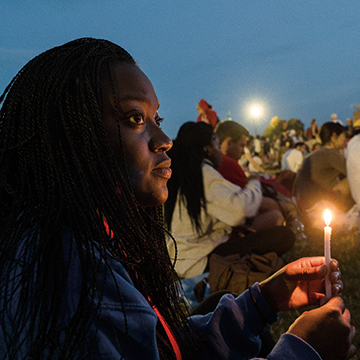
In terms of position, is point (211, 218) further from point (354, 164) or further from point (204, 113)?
point (204, 113)

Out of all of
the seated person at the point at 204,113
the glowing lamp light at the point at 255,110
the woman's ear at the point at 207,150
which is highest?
the glowing lamp light at the point at 255,110

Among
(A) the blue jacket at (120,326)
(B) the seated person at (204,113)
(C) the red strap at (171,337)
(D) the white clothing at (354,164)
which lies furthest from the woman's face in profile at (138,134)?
(B) the seated person at (204,113)

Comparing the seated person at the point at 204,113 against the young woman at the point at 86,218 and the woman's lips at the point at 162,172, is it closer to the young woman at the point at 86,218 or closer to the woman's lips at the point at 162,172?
the young woman at the point at 86,218

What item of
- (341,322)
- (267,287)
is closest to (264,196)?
(267,287)

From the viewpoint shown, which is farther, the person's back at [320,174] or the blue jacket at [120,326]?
the person's back at [320,174]

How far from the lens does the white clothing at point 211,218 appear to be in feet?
12.6

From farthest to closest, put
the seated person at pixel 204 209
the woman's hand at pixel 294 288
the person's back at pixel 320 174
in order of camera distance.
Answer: the person's back at pixel 320 174 → the seated person at pixel 204 209 → the woman's hand at pixel 294 288

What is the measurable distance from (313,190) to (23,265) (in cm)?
559

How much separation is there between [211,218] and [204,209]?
0.15 metres

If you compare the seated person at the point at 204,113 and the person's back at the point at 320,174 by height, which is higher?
the seated person at the point at 204,113

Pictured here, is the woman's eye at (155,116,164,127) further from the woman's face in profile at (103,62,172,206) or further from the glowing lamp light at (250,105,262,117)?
the glowing lamp light at (250,105,262,117)

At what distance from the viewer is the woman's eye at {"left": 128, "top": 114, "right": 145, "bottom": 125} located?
1122 mm

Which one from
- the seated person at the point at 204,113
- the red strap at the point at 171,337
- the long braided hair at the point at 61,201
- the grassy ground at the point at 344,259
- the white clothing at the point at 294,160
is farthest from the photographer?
the white clothing at the point at 294,160

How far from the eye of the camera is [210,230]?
399 centimetres
